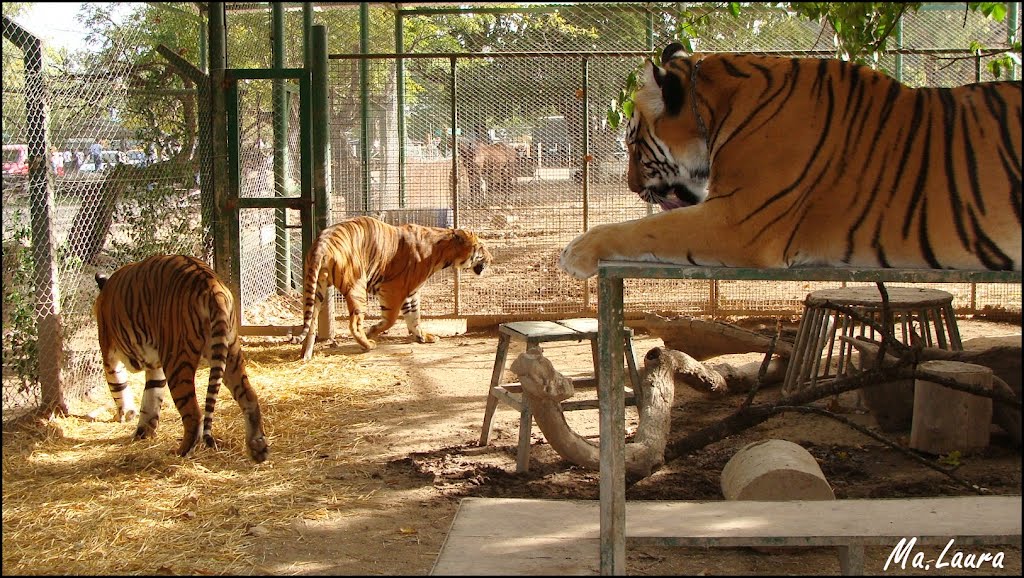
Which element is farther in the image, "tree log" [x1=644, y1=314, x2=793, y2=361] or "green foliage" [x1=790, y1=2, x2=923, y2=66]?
"tree log" [x1=644, y1=314, x2=793, y2=361]

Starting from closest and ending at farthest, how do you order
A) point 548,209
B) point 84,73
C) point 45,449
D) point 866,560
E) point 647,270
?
point 647,270, point 866,560, point 45,449, point 84,73, point 548,209

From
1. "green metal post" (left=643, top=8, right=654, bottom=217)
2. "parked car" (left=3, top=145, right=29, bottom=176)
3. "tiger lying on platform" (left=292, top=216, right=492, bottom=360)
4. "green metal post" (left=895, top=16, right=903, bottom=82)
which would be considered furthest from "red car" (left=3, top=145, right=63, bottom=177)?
"green metal post" (left=895, top=16, right=903, bottom=82)

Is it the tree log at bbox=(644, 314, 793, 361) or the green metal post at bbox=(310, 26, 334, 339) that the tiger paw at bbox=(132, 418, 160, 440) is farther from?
the tree log at bbox=(644, 314, 793, 361)

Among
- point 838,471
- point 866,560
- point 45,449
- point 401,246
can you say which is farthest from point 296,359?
point 866,560

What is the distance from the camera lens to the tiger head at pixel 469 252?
9.14 meters

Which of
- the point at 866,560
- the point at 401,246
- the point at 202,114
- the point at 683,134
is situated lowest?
the point at 866,560

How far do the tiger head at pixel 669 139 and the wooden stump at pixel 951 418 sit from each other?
2224 millimetres

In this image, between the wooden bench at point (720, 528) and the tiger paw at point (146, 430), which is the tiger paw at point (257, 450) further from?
the wooden bench at point (720, 528)

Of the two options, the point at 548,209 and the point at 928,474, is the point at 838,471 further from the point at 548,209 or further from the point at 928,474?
the point at 548,209

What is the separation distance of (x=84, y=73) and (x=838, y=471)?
5304mm

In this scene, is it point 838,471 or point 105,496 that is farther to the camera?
point 838,471

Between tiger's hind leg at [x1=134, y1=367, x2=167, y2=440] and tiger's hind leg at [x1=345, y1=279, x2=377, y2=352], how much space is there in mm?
2735

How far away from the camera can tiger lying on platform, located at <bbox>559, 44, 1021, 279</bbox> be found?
300 cm

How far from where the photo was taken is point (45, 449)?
5.46m
